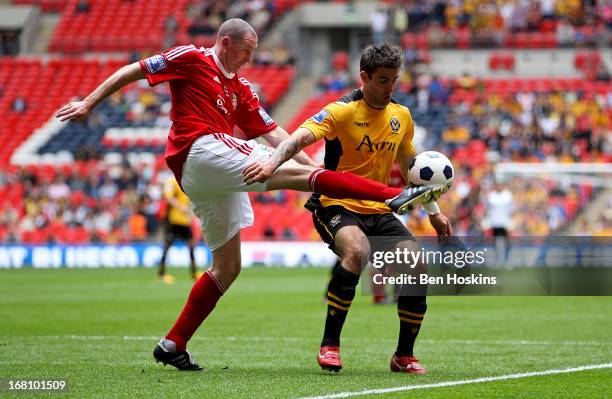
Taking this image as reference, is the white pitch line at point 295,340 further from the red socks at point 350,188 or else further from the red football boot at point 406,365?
the red socks at point 350,188

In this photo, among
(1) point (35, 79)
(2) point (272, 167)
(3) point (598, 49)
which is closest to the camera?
(2) point (272, 167)

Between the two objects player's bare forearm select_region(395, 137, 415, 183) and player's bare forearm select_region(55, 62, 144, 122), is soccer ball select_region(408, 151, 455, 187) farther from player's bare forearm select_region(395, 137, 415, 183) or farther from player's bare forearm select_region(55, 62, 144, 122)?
player's bare forearm select_region(55, 62, 144, 122)

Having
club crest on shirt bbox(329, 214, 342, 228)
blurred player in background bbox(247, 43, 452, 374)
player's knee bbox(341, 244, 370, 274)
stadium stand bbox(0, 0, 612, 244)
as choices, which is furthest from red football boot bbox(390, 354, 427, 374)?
stadium stand bbox(0, 0, 612, 244)

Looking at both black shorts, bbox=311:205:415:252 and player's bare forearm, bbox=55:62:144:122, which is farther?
black shorts, bbox=311:205:415:252

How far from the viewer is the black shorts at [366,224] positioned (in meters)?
8.03

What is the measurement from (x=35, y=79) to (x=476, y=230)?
19673 mm

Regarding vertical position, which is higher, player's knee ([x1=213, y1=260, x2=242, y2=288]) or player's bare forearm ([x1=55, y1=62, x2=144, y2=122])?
player's bare forearm ([x1=55, y1=62, x2=144, y2=122])

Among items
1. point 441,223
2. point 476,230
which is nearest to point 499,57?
point 476,230

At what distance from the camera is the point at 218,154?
7.86 metres

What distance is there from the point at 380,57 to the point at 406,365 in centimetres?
216

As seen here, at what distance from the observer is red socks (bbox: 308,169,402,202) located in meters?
7.57

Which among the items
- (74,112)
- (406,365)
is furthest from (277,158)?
(406,365)

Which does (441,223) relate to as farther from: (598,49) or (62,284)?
(598,49)

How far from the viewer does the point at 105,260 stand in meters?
30.8
